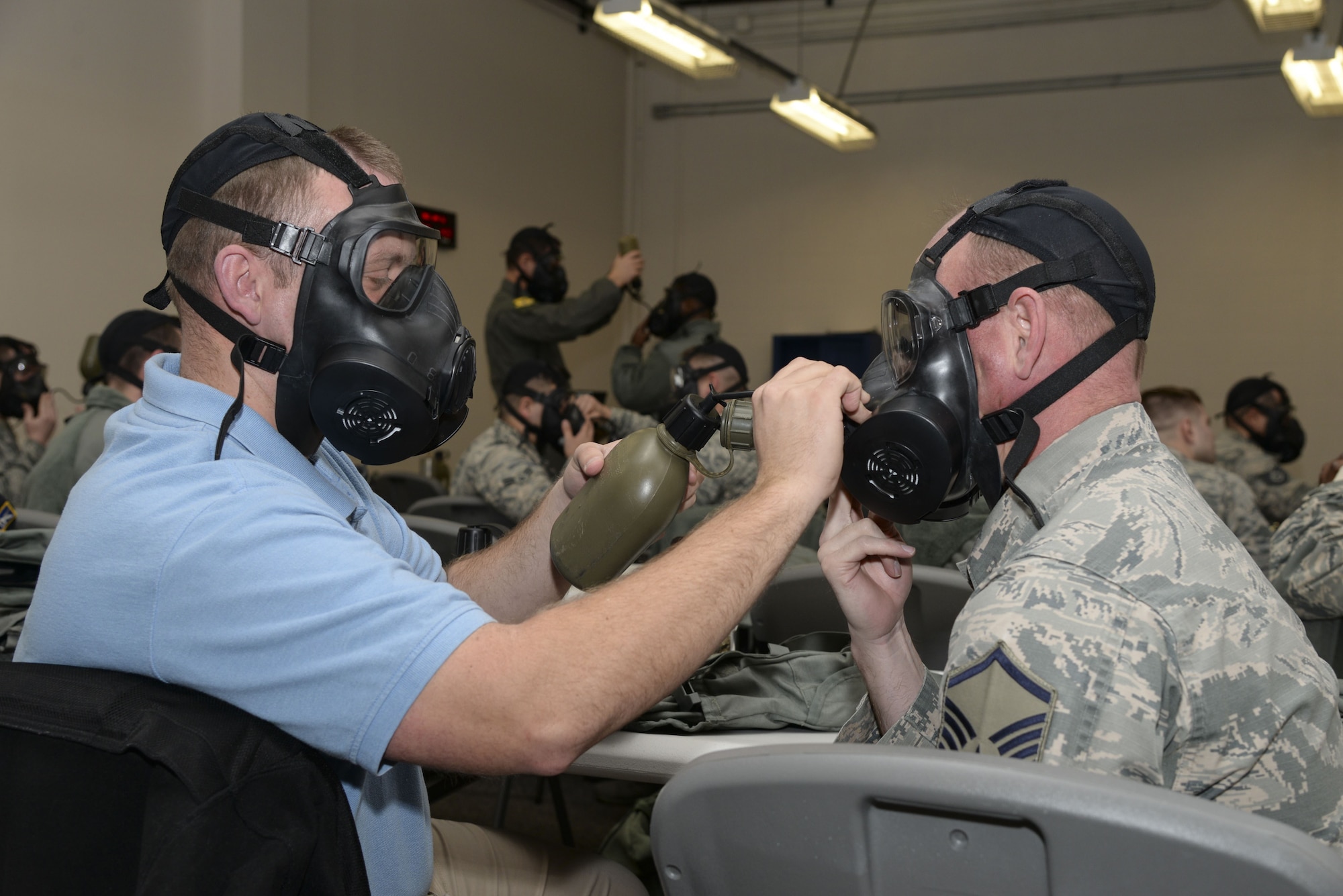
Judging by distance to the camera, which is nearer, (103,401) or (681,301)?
(103,401)

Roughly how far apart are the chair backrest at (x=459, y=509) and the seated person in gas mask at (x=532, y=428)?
16 centimetres

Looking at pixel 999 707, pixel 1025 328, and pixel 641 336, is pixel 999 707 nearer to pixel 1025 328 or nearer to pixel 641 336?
pixel 1025 328

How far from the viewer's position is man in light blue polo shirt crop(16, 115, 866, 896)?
1029 mm

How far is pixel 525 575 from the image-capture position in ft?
5.63

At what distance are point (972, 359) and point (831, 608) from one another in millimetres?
962

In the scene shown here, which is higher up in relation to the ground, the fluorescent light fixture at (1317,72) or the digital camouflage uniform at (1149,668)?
the fluorescent light fixture at (1317,72)

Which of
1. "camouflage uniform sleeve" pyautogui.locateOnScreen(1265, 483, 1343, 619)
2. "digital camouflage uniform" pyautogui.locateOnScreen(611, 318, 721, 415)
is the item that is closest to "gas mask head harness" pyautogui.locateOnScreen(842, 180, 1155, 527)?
"camouflage uniform sleeve" pyautogui.locateOnScreen(1265, 483, 1343, 619)

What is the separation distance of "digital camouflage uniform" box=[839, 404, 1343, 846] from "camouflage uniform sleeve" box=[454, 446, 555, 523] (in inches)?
122

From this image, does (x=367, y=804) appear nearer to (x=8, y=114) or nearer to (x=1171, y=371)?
(x=8, y=114)

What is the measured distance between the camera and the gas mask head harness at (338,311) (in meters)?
1.27

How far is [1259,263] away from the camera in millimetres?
8492

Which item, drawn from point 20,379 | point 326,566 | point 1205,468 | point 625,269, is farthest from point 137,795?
point 625,269

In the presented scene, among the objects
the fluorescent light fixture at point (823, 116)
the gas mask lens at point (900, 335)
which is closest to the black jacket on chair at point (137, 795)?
the gas mask lens at point (900, 335)

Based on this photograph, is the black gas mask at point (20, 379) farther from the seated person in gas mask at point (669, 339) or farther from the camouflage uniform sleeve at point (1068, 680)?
the camouflage uniform sleeve at point (1068, 680)
